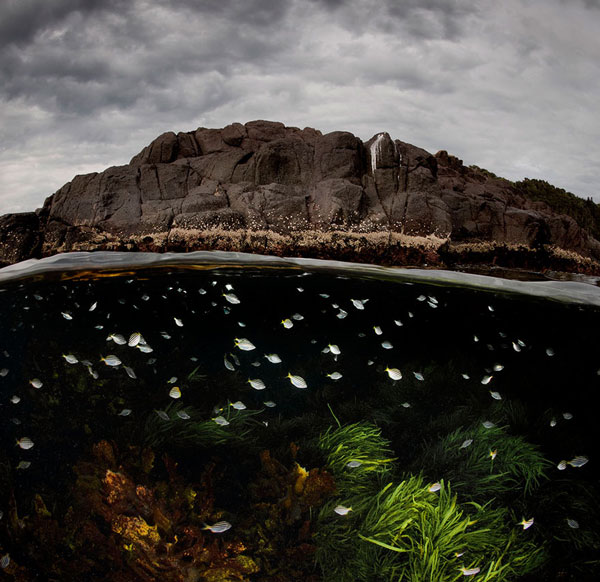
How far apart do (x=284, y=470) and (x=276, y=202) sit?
25.2 feet

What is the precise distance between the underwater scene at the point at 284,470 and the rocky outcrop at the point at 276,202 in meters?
1.26

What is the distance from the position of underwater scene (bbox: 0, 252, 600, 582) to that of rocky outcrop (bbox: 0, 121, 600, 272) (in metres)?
1.26

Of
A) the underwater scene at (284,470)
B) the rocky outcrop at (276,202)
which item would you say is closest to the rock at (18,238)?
the rocky outcrop at (276,202)

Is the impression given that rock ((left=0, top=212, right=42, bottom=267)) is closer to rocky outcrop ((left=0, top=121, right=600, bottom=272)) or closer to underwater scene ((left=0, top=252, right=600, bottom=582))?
rocky outcrop ((left=0, top=121, right=600, bottom=272))

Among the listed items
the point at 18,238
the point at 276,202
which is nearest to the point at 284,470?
the point at 276,202

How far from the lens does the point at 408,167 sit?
43.4 ft

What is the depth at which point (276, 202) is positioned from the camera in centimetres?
1155

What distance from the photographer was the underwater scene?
15.7 feet

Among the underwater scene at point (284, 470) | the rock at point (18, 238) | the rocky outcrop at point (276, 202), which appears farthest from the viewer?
the rock at point (18, 238)

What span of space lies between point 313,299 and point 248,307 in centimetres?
275

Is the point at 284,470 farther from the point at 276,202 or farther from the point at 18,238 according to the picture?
the point at 18,238

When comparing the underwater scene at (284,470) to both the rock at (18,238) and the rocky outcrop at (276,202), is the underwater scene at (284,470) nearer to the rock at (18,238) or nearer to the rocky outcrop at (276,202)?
the rock at (18,238)

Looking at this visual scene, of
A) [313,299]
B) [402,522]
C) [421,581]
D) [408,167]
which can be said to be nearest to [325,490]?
[402,522]

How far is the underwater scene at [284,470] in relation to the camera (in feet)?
15.7
